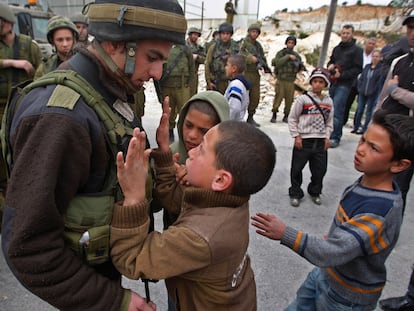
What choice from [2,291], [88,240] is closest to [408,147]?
[88,240]

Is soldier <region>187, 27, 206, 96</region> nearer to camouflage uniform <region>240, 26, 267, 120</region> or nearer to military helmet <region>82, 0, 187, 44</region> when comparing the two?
camouflage uniform <region>240, 26, 267, 120</region>

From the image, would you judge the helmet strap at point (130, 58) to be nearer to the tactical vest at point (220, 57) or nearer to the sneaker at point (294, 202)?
the sneaker at point (294, 202)

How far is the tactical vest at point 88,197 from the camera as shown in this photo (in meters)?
0.94

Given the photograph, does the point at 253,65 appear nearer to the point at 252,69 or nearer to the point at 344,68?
the point at 252,69

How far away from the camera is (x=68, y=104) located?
869 millimetres

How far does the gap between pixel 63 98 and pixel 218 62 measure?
229 inches

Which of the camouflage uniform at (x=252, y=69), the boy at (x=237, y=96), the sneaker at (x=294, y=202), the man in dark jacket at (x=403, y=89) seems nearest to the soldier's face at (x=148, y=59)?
the man in dark jacket at (x=403, y=89)

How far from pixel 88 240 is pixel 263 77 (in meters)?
11.1

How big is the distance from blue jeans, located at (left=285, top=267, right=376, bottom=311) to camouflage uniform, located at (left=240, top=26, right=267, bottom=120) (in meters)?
5.20

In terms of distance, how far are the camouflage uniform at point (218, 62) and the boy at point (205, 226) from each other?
18.0 ft

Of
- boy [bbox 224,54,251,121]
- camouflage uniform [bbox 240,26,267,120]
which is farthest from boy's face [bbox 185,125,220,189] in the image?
camouflage uniform [bbox 240,26,267,120]

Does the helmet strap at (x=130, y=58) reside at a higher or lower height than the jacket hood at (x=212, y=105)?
higher

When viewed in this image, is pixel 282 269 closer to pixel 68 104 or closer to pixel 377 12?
pixel 68 104

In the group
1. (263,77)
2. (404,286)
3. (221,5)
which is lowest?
(404,286)
